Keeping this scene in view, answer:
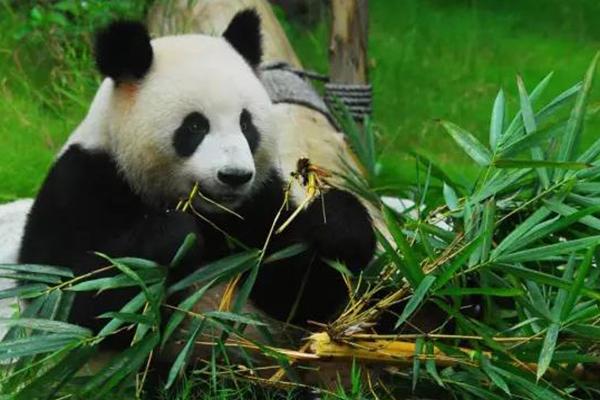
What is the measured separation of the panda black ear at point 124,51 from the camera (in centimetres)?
293

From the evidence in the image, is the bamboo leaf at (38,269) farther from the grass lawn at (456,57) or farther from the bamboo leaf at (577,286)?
the grass lawn at (456,57)

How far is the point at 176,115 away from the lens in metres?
2.90

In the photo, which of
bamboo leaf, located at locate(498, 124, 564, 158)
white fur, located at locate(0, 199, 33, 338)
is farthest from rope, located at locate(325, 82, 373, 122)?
bamboo leaf, located at locate(498, 124, 564, 158)

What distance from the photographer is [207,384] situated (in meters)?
2.93

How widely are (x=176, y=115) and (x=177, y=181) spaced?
0.57 feet

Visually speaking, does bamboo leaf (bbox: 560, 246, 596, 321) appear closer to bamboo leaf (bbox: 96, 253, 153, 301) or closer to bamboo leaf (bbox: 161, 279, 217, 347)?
bamboo leaf (bbox: 161, 279, 217, 347)

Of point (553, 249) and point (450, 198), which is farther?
point (450, 198)

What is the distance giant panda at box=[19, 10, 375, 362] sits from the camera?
2830mm

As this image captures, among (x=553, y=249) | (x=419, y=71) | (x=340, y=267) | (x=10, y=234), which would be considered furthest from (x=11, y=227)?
(x=419, y=71)

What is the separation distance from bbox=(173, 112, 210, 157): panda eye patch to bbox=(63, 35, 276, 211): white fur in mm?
13

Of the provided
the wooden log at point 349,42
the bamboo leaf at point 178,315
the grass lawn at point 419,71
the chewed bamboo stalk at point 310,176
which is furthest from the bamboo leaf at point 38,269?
the wooden log at point 349,42

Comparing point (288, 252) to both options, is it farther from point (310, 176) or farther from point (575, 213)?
point (575, 213)

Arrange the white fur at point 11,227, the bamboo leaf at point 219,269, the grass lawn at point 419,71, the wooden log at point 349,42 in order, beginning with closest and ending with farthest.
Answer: the bamboo leaf at point 219,269
the white fur at point 11,227
the grass lawn at point 419,71
the wooden log at point 349,42

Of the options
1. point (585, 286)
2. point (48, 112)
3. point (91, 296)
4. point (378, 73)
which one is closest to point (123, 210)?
point (91, 296)
